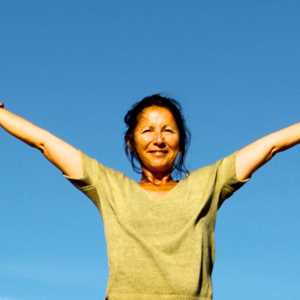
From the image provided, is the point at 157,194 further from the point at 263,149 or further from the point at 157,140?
the point at 263,149

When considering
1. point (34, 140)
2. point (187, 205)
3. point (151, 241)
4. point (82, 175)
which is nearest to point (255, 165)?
point (187, 205)

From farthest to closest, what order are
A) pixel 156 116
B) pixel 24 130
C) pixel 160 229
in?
pixel 156 116
pixel 24 130
pixel 160 229

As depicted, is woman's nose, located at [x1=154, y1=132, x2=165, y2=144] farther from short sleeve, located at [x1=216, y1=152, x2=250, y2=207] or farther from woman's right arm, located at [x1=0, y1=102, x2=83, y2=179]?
woman's right arm, located at [x1=0, y1=102, x2=83, y2=179]

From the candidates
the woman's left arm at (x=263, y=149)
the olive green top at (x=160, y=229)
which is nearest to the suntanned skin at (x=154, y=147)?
the woman's left arm at (x=263, y=149)

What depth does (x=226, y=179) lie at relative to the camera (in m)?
5.50

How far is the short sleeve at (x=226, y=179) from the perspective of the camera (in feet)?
18.0

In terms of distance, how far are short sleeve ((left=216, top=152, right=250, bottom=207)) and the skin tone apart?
425mm

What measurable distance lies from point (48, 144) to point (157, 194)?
1048 mm

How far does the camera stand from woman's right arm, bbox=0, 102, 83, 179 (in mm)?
5520

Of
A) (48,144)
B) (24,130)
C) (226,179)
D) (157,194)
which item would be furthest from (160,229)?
(24,130)

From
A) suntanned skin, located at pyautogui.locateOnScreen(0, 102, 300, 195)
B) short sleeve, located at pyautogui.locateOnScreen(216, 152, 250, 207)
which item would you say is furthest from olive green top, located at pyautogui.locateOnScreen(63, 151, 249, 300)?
suntanned skin, located at pyautogui.locateOnScreen(0, 102, 300, 195)

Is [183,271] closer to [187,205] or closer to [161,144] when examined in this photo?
[187,205]

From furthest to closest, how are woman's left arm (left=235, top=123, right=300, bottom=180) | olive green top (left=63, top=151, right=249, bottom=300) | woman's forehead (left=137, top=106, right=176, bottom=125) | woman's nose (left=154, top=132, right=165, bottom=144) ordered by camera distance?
woman's forehead (left=137, top=106, right=176, bottom=125), woman's nose (left=154, top=132, right=165, bottom=144), woman's left arm (left=235, top=123, right=300, bottom=180), olive green top (left=63, top=151, right=249, bottom=300)

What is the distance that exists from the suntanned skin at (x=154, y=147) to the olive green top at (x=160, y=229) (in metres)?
0.12
